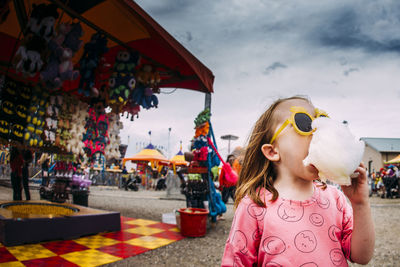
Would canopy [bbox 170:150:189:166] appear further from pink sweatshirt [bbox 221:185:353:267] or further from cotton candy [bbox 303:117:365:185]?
cotton candy [bbox 303:117:365:185]

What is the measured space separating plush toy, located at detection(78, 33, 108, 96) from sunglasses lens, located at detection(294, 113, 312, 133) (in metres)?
3.14

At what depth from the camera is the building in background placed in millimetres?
33306

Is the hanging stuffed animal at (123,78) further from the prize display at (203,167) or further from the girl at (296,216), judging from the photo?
the girl at (296,216)

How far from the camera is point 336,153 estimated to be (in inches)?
34.6

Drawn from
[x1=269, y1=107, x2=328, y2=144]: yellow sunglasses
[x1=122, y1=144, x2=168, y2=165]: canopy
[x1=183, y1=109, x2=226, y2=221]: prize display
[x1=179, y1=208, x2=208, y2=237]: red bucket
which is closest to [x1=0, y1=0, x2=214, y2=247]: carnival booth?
[x1=183, y1=109, x2=226, y2=221]: prize display

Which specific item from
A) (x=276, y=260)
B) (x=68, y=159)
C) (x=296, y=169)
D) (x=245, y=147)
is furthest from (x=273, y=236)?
(x=68, y=159)

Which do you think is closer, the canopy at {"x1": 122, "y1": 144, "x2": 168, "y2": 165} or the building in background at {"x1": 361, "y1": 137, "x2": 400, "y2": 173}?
the canopy at {"x1": 122, "y1": 144, "x2": 168, "y2": 165}

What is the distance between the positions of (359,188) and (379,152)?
129ft

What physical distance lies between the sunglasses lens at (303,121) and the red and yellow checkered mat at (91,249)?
2.61m

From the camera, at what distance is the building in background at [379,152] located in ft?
109

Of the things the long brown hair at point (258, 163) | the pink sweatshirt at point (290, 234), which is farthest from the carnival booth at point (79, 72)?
the pink sweatshirt at point (290, 234)

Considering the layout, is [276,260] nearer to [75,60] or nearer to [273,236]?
[273,236]

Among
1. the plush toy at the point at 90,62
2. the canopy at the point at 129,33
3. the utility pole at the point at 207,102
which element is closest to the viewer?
the canopy at the point at 129,33

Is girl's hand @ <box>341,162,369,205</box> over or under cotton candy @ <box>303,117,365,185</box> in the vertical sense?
under
